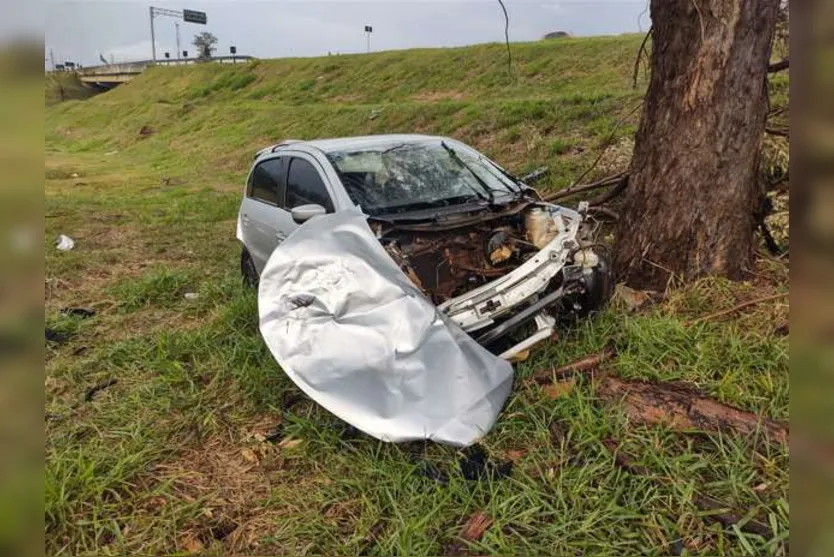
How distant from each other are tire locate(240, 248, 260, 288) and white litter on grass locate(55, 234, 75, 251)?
142 inches

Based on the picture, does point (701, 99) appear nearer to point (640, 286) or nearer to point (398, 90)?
point (640, 286)

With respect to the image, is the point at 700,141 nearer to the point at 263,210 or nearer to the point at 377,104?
the point at 263,210

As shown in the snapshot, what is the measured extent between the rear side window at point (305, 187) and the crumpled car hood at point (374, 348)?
3.46 ft

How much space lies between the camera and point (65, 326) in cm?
471

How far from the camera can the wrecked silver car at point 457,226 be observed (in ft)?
10.2

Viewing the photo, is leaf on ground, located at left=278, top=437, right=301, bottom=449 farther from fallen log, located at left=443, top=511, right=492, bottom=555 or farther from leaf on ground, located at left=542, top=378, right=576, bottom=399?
leaf on ground, located at left=542, top=378, right=576, bottom=399

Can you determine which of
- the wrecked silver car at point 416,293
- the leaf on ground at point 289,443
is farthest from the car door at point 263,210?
the leaf on ground at point 289,443

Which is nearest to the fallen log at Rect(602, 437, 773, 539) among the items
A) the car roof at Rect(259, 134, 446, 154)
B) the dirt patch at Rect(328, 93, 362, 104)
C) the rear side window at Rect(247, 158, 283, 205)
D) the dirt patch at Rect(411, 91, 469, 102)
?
the car roof at Rect(259, 134, 446, 154)

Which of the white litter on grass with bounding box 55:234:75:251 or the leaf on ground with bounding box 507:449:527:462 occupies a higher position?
the white litter on grass with bounding box 55:234:75:251

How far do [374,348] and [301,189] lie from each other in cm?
205

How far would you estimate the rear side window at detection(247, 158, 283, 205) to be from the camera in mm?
4802

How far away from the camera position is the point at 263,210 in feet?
16.1

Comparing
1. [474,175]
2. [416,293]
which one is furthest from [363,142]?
[416,293]

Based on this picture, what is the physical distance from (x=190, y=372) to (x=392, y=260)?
1.77 m
